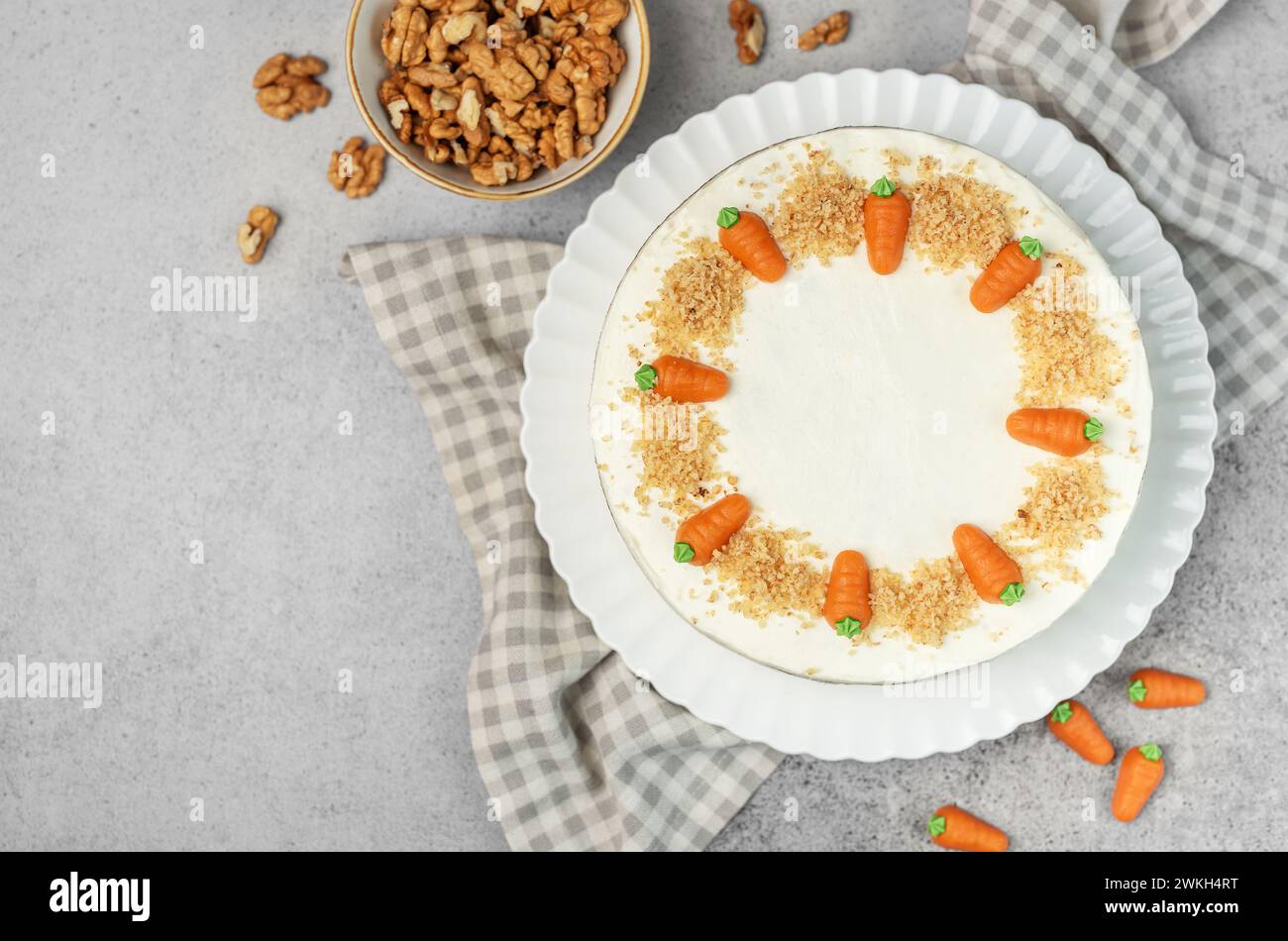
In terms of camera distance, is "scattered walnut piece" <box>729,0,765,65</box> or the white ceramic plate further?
"scattered walnut piece" <box>729,0,765,65</box>

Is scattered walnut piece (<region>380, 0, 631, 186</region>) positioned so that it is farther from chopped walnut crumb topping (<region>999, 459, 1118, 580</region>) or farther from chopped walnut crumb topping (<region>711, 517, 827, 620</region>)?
chopped walnut crumb topping (<region>999, 459, 1118, 580</region>)

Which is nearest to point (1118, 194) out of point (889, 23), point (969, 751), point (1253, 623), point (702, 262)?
point (889, 23)

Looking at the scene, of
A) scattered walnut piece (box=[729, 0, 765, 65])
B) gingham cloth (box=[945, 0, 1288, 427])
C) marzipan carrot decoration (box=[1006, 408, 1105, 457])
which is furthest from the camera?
scattered walnut piece (box=[729, 0, 765, 65])

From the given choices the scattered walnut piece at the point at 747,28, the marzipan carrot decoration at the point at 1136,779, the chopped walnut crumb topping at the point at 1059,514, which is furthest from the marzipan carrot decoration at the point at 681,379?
the marzipan carrot decoration at the point at 1136,779

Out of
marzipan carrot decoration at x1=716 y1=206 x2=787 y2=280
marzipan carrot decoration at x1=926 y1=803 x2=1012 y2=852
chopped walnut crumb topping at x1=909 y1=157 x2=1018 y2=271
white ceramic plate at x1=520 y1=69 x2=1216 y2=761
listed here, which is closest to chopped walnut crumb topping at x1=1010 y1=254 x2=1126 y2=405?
chopped walnut crumb topping at x1=909 y1=157 x2=1018 y2=271

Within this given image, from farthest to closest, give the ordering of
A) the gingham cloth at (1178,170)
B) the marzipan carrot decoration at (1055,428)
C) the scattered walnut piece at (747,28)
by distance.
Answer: the scattered walnut piece at (747,28)
the gingham cloth at (1178,170)
the marzipan carrot decoration at (1055,428)

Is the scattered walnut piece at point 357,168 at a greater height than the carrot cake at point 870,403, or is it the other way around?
the scattered walnut piece at point 357,168

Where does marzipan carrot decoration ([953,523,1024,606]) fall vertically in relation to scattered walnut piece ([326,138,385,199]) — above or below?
below

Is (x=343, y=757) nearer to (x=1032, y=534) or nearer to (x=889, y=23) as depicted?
(x=1032, y=534)

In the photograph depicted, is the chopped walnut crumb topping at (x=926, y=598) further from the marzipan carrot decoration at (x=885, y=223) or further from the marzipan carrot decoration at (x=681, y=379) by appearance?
the marzipan carrot decoration at (x=885, y=223)
